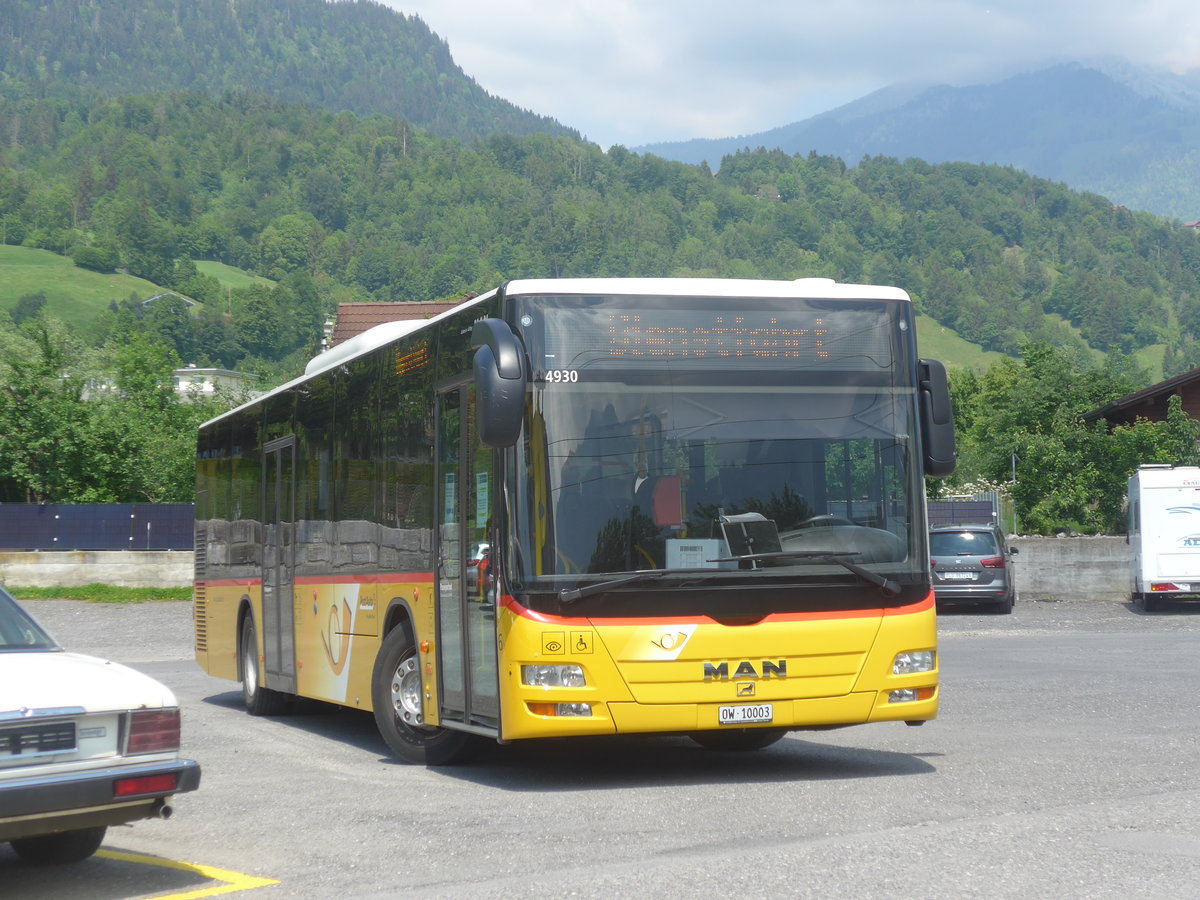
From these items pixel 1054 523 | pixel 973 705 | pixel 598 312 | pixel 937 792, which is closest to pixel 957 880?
pixel 937 792

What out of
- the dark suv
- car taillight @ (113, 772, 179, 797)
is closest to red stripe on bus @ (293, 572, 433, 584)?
car taillight @ (113, 772, 179, 797)

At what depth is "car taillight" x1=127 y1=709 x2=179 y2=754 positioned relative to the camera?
261 inches

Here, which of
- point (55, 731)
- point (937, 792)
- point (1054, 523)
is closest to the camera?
point (55, 731)

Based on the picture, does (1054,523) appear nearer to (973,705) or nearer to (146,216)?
(973,705)

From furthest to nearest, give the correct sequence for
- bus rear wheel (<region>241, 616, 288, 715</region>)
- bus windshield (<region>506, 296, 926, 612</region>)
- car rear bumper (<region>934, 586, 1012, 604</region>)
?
car rear bumper (<region>934, 586, 1012, 604</region>) → bus rear wheel (<region>241, 616, 288, 715</region>) → bus windshield (<region>506, 296, 926, 612</region>)

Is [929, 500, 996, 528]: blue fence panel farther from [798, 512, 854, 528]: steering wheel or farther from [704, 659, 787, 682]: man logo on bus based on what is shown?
[704, 659, 787, 682]: man logo on bus

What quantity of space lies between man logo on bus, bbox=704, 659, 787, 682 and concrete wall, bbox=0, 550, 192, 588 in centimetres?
3078

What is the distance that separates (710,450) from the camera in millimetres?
9516

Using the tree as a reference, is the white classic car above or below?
below

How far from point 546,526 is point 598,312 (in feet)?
4.38

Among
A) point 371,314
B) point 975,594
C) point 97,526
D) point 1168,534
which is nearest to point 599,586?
point 975,594

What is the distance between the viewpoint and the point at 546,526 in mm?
9305

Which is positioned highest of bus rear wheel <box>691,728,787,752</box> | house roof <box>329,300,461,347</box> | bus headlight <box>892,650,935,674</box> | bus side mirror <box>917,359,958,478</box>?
house roof <box>329,300,461,347</box>

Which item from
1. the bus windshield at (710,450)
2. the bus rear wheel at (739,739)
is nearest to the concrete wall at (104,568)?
the bus rear wheel at (739,739)
